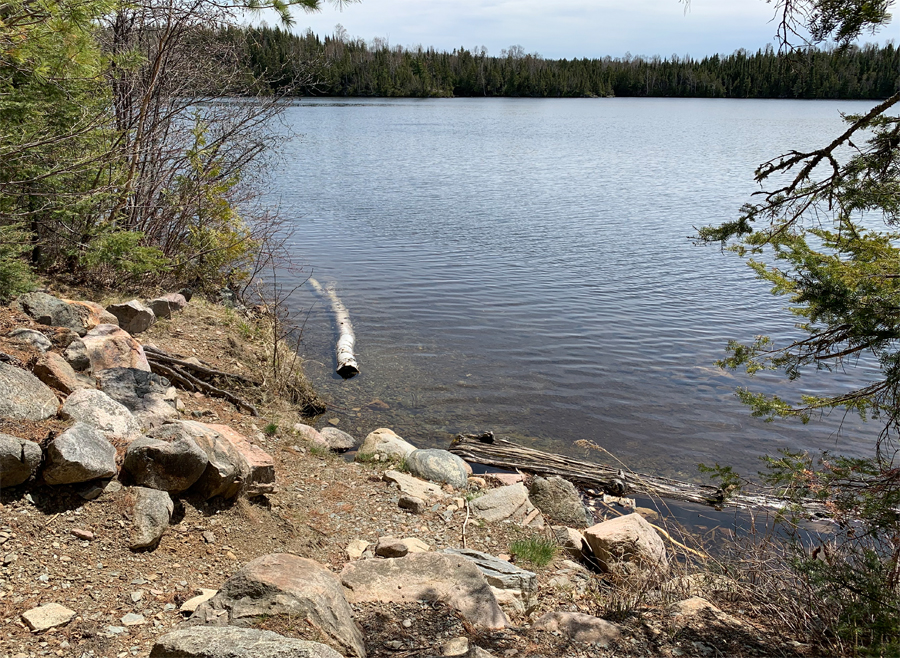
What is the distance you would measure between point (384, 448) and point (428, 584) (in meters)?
3.37

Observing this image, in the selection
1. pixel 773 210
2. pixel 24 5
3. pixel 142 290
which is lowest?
pixel 142 290

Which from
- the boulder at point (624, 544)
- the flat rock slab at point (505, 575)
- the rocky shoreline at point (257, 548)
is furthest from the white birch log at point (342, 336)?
the flat rock slab at point (505, 575)

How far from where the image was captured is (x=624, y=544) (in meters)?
5.96

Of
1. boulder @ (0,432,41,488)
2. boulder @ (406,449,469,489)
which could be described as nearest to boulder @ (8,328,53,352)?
boulder @ (0,432,41,488)

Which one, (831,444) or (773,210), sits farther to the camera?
(831,444)

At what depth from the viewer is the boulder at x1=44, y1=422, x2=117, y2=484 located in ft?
13.9

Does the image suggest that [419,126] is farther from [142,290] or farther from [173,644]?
[173,644]

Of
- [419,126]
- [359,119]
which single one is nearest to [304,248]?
[419,126]

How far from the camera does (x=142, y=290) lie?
33.3 feet

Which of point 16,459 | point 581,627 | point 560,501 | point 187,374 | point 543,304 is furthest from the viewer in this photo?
point 543,304

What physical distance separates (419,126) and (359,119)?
6725 mm

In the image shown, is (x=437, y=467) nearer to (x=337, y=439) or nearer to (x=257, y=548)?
(x=337, y=439)

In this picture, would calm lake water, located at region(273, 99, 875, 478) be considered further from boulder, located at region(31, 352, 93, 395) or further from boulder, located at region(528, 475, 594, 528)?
boulder, located at region(31, 352, 93, 395)

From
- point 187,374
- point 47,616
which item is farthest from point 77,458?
point 187,374
